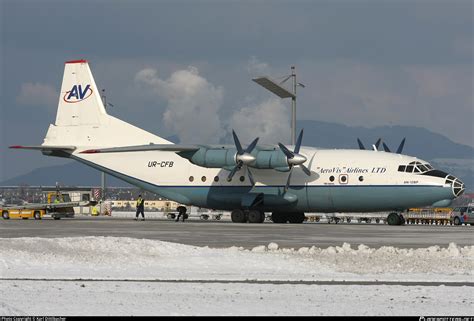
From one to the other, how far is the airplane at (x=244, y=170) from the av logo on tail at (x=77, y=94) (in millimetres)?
68

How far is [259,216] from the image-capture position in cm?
4988

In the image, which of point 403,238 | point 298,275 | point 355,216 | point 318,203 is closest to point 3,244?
point 298,275

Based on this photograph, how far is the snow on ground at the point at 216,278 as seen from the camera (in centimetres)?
1339

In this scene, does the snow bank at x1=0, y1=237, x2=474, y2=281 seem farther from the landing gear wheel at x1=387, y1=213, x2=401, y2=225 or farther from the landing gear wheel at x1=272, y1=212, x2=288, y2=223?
the landing gear wheel at x1=272, y1=212, x2=288, y2=223

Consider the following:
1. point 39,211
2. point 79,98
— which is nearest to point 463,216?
point 79,98

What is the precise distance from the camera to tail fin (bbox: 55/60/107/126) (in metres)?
57.0

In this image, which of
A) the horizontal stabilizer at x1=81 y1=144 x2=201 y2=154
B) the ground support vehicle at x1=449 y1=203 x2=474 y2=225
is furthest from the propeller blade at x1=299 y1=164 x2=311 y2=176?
the ground support vehicle at x1=449 y1=203 x2=474 y2=225

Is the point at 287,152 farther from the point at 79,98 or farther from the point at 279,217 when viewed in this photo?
the point at 79,98

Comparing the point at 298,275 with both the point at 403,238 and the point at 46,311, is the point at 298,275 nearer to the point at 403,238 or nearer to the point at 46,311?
the point at 46,311

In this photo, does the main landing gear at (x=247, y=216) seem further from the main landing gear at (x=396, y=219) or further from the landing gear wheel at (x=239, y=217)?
the main landing gear at (x=396, y=219)

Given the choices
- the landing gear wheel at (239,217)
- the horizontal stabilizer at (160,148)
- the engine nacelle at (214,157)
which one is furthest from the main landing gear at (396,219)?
the horizontal stabilizer at (160,148)

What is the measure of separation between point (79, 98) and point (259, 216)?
16067 millimetres

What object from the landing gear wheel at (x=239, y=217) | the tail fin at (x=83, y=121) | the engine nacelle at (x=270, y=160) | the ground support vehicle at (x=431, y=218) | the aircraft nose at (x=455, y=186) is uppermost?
the tail fin at (x=83, y=121)

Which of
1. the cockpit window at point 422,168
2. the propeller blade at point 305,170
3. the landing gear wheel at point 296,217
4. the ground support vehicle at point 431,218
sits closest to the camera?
the cockpit window at point 422,168
